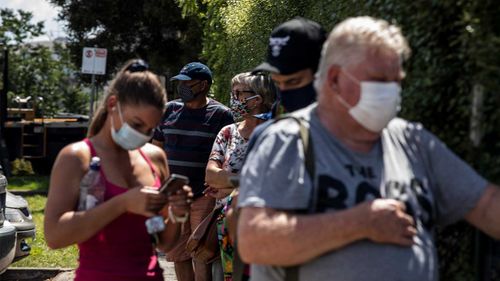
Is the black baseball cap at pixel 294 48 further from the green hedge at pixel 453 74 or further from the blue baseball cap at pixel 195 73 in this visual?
the blue baseball cap at pixel 195 73

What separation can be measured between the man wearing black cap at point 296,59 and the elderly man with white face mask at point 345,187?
0.52 m

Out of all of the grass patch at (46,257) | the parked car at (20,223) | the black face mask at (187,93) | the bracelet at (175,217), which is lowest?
the grass patch at (46,257)

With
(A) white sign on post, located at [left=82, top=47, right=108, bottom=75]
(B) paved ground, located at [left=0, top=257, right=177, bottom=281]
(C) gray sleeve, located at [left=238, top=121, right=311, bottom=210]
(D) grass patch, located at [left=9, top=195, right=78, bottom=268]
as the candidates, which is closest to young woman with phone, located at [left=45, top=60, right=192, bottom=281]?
(C) gray sleeve, located at [left=238, top=121, right=311, bottom=210]

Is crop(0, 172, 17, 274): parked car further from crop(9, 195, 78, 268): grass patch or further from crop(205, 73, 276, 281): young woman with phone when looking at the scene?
crop(205, 73, 276, 281): young woman with phone

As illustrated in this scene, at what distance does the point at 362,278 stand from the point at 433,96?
103cm

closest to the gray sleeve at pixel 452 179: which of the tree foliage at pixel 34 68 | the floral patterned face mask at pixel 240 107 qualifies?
the floral patterned face mask at pixel 240 107

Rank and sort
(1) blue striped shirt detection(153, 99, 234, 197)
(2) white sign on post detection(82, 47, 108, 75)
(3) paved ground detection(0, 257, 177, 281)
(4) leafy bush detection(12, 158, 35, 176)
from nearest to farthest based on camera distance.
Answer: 1. (1) blue striped shirt detection(153, 99, 234, 197)
2. (3) paved ground detection(0, 257, 177, 281)
3. (2) white sign on post detection(82, 47, 108, 75)
4. (4) leafy bush detection(12, 158, 35, 176)

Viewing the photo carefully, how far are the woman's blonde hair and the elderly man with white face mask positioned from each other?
0.77 meters

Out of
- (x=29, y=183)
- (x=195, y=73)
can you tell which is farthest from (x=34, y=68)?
(x=195, y=73)

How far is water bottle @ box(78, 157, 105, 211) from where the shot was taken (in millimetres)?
3428

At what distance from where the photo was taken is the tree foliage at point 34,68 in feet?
111

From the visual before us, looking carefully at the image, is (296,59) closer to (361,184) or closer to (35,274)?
(361,184)

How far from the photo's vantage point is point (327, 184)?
2748mm

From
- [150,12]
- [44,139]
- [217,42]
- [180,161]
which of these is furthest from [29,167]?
[180,161]
